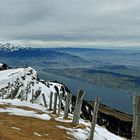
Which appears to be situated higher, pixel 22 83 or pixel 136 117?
pixel 136 117

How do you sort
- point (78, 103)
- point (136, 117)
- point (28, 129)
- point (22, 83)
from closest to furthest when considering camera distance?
point (136, 117) < point (28, 129) < point (78, 103) < point (22, 83)

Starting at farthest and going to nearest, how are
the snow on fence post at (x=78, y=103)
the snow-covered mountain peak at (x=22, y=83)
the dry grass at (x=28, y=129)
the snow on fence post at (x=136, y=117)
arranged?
the snow-covered mountain peak at (x=22, y=83), the snow on fence post at (x=78, y=103), the dry grass at (x=28, y=129), the snow on fence post at (x=136, y=117)

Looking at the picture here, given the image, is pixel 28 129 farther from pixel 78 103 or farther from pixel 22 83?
pixel 22 83

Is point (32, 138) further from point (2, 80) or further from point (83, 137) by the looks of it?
point (2, 80)

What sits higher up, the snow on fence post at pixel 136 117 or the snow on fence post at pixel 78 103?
the snow on fence post at pixel 136 117

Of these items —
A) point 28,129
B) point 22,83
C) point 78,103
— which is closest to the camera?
point 28,129

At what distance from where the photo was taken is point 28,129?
1090 inches

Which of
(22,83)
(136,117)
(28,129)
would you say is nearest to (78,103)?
(28,129)

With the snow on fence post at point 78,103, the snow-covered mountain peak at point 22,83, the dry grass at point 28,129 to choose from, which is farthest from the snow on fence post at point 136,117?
the snow-covered mountain peak at point 22,83

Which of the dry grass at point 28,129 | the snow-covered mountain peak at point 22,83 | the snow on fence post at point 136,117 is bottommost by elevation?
the snow-covered mountain peak at point 22,83

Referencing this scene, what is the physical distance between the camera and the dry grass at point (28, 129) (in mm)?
23889

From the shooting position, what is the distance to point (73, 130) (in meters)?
29.9

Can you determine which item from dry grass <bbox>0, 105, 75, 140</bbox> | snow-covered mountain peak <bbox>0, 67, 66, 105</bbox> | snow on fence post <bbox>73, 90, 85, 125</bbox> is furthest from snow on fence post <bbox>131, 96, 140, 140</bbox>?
snow-covered mountain peak <bbox>0, 67, 66, 105</bbox>

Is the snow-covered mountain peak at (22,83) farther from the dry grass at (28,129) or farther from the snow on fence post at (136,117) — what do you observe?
the snow on fence post at (136,117)
